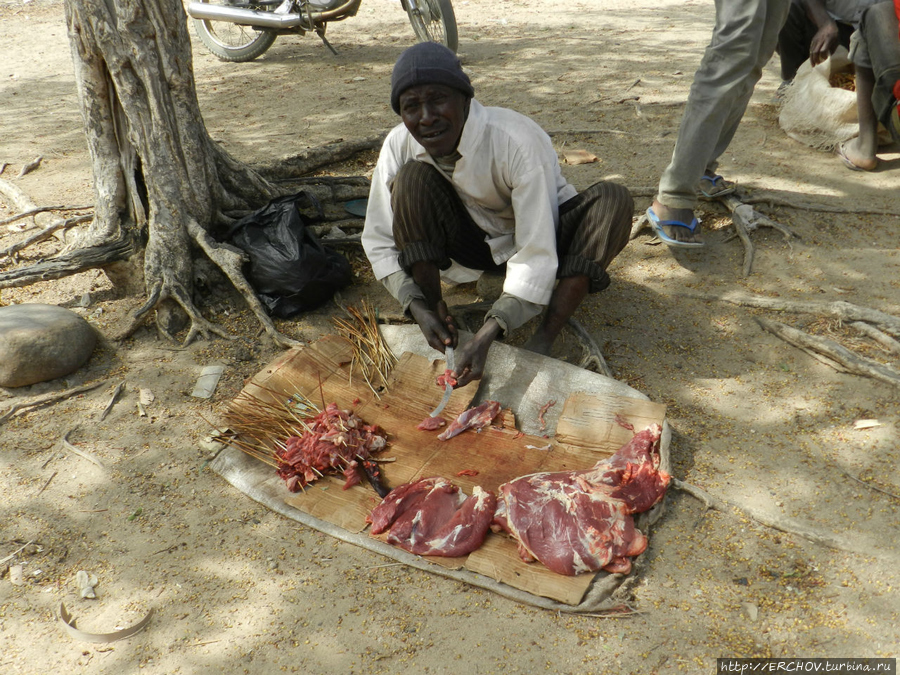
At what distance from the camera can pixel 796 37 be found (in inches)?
193

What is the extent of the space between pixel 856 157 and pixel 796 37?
1.04m

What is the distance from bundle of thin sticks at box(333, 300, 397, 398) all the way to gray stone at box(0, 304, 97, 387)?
1.17 metres

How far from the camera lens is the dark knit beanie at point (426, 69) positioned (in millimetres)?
2475

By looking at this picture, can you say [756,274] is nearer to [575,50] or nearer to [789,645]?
[789,645]

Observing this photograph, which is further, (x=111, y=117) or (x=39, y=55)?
(x=39, y=55)

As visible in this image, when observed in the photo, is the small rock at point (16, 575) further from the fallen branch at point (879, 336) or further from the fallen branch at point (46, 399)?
the fallen branch at point (879, 336)

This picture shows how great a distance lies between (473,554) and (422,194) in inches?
56.9

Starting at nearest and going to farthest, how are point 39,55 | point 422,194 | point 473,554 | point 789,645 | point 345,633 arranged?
point 789,645, point 345,633, point 473,554, point 422,194, point 39,55

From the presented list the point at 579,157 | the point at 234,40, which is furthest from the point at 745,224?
the point at 234,40

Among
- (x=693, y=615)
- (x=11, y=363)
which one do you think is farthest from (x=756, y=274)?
(x=11, y=363)

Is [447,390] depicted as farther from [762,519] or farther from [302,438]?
[762,519]

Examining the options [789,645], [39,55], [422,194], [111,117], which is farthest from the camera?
[39,55]

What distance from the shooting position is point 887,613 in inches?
78.8

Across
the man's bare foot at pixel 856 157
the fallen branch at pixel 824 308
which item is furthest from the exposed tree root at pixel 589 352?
the man's bare foot at pixel 856 157
